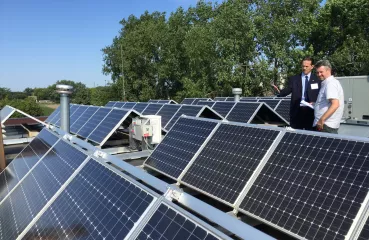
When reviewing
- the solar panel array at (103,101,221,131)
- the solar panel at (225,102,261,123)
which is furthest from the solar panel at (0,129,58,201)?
the solar panel at (225,102,261,123)

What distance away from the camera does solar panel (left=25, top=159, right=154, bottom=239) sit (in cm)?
221

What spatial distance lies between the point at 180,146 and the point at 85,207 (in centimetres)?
277

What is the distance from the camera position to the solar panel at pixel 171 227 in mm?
1752

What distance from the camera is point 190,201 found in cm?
202

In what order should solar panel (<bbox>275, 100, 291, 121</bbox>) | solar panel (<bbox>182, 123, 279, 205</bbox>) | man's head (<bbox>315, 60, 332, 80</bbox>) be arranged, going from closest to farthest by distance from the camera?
solar panel (<bbox>182, 123, 279, 205</bbox>)
man's head (<bbox>315, 60, 332, 80</bbox>)
solar panel (<bbox>275, 100, 291, 121</bbox>)

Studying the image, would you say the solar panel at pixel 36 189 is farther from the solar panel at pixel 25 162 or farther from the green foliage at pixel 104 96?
the green foliage at pixel 104 96

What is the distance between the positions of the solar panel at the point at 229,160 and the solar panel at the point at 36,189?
1.63 meters

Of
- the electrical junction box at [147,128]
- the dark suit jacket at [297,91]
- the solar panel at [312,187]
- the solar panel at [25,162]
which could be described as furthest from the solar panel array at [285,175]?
the electrical junction box at [147,128]

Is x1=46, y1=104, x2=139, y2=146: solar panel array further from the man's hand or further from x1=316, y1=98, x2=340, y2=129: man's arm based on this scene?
x1=316, y1=98, x2=340, y2=129: man's arm

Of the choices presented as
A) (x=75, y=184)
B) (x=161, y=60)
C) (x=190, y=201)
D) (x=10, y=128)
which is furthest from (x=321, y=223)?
(x=161, y=60)

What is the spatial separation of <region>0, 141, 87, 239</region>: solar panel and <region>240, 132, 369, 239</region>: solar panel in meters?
2.09

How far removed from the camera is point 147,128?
6996 mm

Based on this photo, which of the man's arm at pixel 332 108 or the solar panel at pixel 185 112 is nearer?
the man's arm at pixel 332 108

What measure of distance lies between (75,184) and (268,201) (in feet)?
6.70
